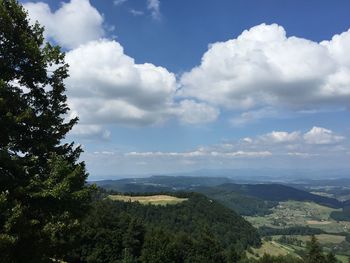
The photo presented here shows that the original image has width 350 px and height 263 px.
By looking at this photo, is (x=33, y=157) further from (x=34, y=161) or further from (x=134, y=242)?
(x=134, y=242)

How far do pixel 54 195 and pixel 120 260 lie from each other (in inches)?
2761

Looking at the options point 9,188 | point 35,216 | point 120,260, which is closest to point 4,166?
point 9,188

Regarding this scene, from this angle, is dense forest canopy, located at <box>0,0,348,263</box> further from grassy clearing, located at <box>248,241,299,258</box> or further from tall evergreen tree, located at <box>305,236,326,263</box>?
grassy clearing, located at <box>248,241,299,258</box>

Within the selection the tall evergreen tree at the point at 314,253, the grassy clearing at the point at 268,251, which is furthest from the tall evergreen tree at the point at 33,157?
the grassy clearing at the point at 268,251

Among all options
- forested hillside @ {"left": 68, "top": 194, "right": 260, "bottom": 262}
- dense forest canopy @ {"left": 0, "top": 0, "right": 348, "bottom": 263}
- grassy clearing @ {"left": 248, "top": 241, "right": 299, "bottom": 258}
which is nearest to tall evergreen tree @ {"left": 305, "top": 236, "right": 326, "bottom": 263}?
forested hillside @ {"left": 68, "top": 194, "right": 260, "bottom": 262}

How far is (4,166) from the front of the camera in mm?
20062

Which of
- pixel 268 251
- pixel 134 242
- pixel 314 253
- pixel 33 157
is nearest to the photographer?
pixel 33 157

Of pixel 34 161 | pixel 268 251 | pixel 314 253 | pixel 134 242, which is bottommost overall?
pixel 268 251

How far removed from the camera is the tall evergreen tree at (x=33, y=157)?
19.6 meters

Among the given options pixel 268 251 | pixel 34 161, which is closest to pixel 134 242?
pixel 34 161

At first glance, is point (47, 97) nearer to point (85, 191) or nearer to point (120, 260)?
point (85, 191)

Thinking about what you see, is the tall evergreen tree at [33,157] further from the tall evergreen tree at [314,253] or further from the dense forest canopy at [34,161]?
the tall evergreen tree at [314,253]

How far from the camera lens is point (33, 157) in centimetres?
2109

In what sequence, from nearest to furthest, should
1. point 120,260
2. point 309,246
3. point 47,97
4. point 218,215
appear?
point 47,97 < point 120,260 < point 309,246 < point 218,215
